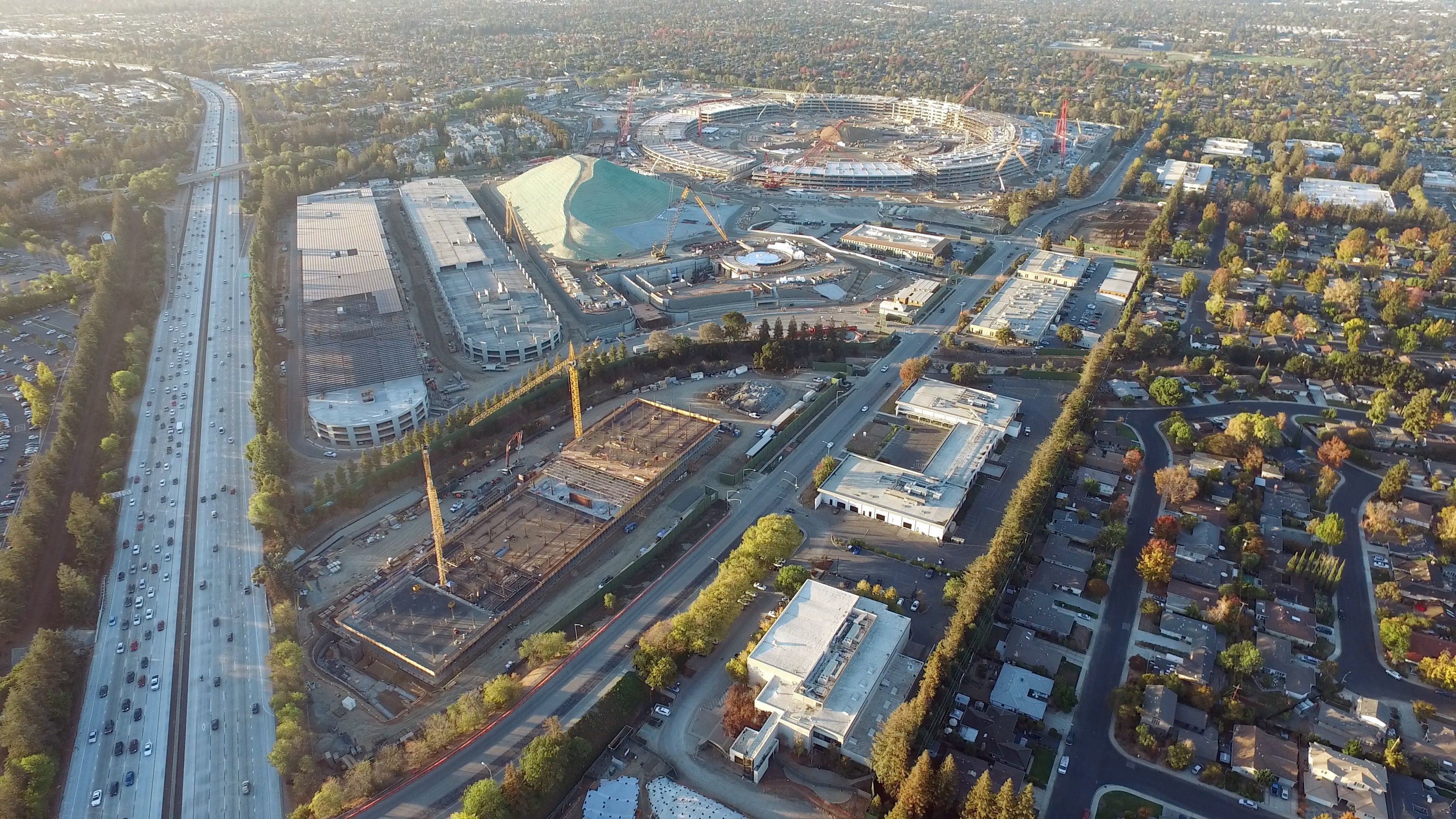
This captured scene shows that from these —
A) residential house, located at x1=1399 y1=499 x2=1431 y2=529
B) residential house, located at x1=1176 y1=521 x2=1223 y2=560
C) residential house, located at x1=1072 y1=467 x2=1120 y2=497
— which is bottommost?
residential house, located at x1=1176 y1=521 x2=1223 y2=560

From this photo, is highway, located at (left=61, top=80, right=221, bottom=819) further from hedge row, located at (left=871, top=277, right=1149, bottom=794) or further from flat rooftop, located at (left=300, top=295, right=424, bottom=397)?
hedge row, located at (left=871, top=277, right=1149, bottom=794)

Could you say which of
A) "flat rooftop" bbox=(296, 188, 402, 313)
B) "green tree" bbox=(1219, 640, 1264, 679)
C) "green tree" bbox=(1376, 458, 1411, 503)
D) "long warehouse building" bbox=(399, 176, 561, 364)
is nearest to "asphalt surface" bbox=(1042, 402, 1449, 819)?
"green tree" bbox=(1376, 458, 1411, 503)

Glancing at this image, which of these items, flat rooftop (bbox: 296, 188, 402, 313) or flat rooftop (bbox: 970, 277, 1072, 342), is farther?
flat rooftop (bbox: 296, 188, 402, 313)

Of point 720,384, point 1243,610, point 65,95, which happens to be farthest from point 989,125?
point 65,95

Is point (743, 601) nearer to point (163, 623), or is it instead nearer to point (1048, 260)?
point (163, 623)

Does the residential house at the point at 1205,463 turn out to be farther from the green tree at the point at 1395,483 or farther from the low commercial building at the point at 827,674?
the low commercial building at the point at 827,674

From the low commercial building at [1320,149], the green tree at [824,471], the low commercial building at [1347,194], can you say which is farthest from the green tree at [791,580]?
the low commercial building at [1320,149]
